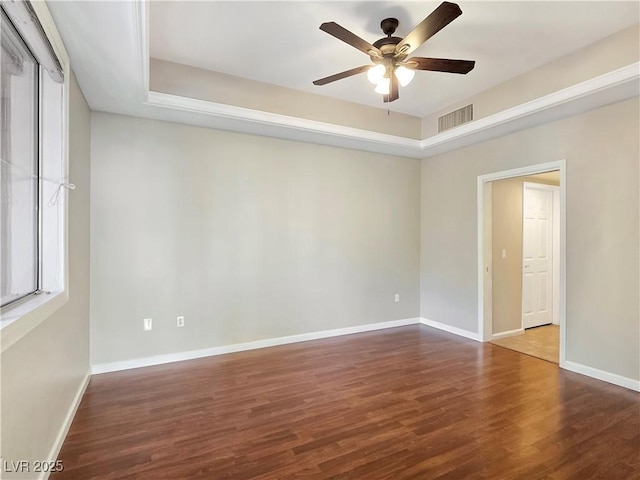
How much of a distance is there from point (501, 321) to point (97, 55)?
5.15m

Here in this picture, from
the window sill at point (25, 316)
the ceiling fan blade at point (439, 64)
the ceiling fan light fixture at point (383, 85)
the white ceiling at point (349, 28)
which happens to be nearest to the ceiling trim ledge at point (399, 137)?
the white ceiling at point (349, 28)

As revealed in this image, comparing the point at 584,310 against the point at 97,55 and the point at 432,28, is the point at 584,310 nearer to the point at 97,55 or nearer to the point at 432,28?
the point at 432,28

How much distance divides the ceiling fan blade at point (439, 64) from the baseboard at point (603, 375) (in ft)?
9.97

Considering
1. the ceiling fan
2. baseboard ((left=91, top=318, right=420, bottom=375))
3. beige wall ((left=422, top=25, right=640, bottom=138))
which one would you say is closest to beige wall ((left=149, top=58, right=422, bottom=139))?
beige wall ((left=422, top=25, right=640, bottom=138))

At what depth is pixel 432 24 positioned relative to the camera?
203cm

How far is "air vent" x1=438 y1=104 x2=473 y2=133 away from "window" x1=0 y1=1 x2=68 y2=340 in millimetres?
3929

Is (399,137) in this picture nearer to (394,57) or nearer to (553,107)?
(553,107)

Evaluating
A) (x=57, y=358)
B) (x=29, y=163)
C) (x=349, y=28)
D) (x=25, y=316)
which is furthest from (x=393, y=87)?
(x=57, y=358)

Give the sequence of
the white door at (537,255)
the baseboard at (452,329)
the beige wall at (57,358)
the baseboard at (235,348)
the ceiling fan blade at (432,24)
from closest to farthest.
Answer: the beige wall at (57,358) → the ceiling fan blade at (432,24) → the baseboard at (235,348) → the baseboard at (452,329) → the white door at (537,255)

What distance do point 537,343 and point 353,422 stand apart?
314 centimetres

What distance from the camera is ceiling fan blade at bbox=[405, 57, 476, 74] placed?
7.79ft

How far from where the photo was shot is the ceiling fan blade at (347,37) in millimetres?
2082

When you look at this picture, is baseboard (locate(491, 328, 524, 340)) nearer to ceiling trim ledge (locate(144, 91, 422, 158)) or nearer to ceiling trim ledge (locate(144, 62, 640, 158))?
ceiling trim ledge (locate(144, 62, 640, 158))

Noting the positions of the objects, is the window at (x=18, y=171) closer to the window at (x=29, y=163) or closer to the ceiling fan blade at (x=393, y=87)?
the window at (x=29, y=163)
